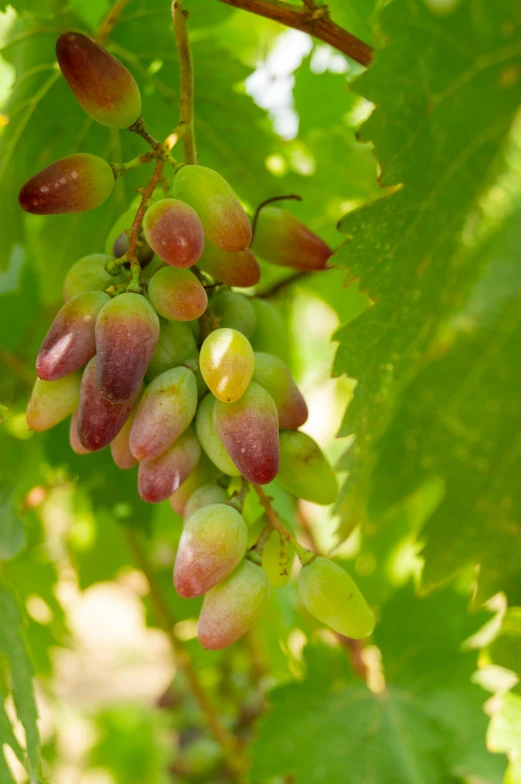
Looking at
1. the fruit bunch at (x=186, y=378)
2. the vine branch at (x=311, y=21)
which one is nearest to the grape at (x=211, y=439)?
the fruit bunch at (x=186, y=378)

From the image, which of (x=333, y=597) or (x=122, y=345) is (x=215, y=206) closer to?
(x=122, y=345)

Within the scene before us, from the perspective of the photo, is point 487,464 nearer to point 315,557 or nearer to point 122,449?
point 315,557

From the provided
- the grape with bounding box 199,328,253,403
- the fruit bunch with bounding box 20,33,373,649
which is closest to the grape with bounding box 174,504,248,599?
the fruit bunch with bounding box 20,33,373,649

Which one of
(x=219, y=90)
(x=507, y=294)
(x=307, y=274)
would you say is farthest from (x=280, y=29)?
(x=507, y=294)

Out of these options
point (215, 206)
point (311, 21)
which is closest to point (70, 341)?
point (215, 206)

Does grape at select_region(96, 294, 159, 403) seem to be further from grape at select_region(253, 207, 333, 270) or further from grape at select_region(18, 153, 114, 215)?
grape at select_region(253, 207, 333, 270)
